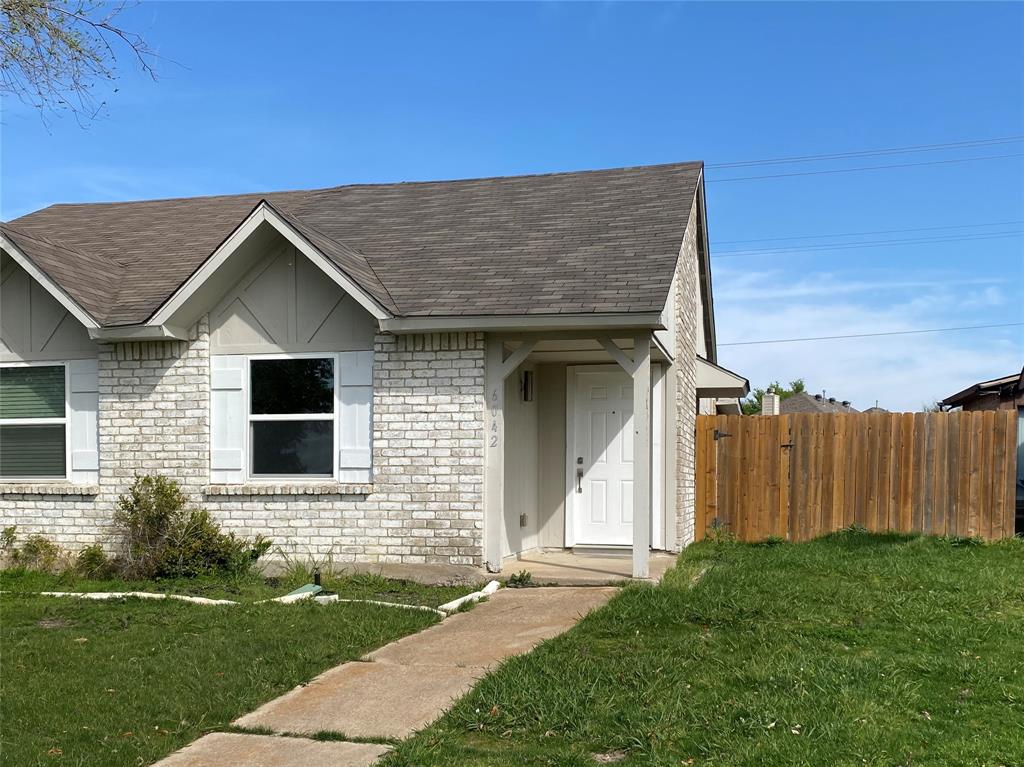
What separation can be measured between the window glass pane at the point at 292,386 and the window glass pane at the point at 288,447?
0.18 m

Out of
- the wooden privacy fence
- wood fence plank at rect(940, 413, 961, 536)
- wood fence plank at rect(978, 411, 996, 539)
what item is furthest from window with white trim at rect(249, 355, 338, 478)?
wood fence plank at rect(978, 411, 996, 539)

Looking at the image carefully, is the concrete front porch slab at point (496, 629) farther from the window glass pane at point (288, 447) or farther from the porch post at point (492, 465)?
the window glass pane at point (288, 447)

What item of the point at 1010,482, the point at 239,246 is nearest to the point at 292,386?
the point at 239,246

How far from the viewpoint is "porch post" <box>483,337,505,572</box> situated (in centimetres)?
1104

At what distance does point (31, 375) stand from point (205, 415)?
2.55m

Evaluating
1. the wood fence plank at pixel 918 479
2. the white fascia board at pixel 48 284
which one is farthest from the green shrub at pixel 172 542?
the wood fence plank at pixel 918 479

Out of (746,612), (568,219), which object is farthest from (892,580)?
(568,219)

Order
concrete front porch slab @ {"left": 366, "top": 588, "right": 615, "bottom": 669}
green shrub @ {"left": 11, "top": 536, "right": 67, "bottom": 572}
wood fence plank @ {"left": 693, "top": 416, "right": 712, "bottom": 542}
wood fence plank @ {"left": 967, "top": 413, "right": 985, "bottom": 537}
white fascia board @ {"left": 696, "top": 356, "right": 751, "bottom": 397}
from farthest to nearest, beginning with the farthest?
white fascia board @ {"left": 696, "top": 356, "right": 751, "bottom": 397} < wood fence plank @ {"left": 693, "top": 416, "right": 712, "bottom": 542} < wood fence plank @ {"left": 967, "top": 413, "right": 985, "bottom": 537} < green shrub @ {"left": 11, "top": 536, "right": 67, "bottom": 572} < concrete front porch slab @ {"left": 366, "top": 588, "right": 615, "bottom": 669}

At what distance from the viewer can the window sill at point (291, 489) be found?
11.4 meters

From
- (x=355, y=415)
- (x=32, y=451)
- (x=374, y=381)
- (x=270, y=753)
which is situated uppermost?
(x=374, y=381)

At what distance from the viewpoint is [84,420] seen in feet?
40.5

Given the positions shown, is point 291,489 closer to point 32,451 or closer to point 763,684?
point 32,451

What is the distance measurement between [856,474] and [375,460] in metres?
7.24

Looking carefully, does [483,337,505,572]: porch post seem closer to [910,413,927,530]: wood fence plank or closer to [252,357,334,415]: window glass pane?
[252,357,334,415]: window glass pane
